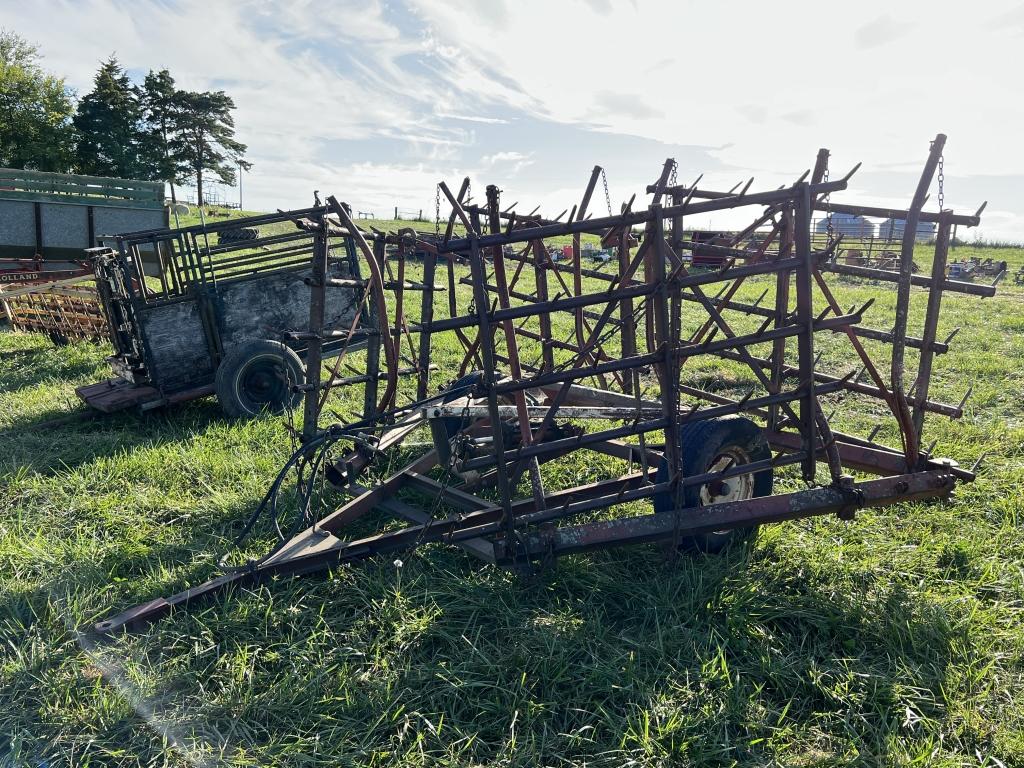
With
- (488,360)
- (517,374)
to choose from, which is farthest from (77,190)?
(488,360)

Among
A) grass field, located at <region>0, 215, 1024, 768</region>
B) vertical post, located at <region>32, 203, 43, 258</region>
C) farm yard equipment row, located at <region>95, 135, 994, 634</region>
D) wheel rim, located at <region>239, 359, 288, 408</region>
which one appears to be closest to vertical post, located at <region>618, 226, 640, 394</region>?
farm yard equipment row, located at <region>95, 135, 994, 634</region>

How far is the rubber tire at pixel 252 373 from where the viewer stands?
6160 millimetres

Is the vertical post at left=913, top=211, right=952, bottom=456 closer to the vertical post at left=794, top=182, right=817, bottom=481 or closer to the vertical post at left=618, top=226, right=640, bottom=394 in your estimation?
the vertical post at left=794, top=182, right=817, bottom=481

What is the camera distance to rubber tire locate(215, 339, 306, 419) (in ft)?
20.2

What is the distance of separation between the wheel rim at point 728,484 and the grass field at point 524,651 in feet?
1.02

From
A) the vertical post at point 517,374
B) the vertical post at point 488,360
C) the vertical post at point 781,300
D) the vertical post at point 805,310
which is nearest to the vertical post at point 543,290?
the vertical post at point 517,374

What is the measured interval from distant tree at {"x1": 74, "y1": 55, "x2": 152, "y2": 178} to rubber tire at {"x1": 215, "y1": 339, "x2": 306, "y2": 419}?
125 feet

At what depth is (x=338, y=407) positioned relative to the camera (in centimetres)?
682

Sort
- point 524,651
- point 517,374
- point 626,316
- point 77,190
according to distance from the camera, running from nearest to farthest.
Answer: point 524,651
point 517,374
point 626,316
point 77,190

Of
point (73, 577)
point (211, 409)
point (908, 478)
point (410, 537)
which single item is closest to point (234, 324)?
point (211, 409)

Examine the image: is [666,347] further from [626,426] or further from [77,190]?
[77,190]

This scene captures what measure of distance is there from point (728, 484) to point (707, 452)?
489mm

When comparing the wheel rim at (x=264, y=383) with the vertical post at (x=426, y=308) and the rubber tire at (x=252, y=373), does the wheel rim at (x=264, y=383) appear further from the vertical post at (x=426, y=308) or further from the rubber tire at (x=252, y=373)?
the vertical post at (x=426, y=308)

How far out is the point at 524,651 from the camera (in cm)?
312
